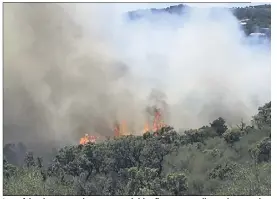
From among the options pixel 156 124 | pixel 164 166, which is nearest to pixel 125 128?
pixel 156 124

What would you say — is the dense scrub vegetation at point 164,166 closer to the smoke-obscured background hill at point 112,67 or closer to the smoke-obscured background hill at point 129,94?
the smoke-obscured background hill at point 129,94

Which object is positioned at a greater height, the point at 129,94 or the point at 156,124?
the point at 129,94

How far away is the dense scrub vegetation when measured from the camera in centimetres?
390

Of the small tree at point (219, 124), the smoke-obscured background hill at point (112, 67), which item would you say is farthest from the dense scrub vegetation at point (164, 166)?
the smoke-obscured background hill at point (112, 67)

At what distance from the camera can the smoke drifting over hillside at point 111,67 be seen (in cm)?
396

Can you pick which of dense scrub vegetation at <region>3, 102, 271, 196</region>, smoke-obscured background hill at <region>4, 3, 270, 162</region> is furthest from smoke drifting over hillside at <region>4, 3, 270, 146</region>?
dense scrub vegetation at <region>3, 102, 271, 196</region>

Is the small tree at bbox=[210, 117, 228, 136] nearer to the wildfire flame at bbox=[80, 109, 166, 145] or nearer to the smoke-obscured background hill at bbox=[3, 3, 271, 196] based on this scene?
the smoke-obscured background hill at bbox=[3, 3, 271, 196]

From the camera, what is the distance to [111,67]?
3.98m

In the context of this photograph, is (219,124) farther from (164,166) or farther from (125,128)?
(125,128)

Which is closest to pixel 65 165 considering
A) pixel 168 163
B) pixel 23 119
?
pixel 23 119

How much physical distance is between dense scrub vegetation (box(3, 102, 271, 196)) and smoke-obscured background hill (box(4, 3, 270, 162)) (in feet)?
0.40

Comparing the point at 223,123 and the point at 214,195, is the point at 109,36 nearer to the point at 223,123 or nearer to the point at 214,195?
the point at 223,123

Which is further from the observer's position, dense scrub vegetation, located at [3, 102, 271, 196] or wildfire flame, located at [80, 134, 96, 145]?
wildfire flame, located at [80, 134, 96, 145]

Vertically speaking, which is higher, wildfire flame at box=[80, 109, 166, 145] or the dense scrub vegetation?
wildfire flame at box=[80, 109, 166, 145]
